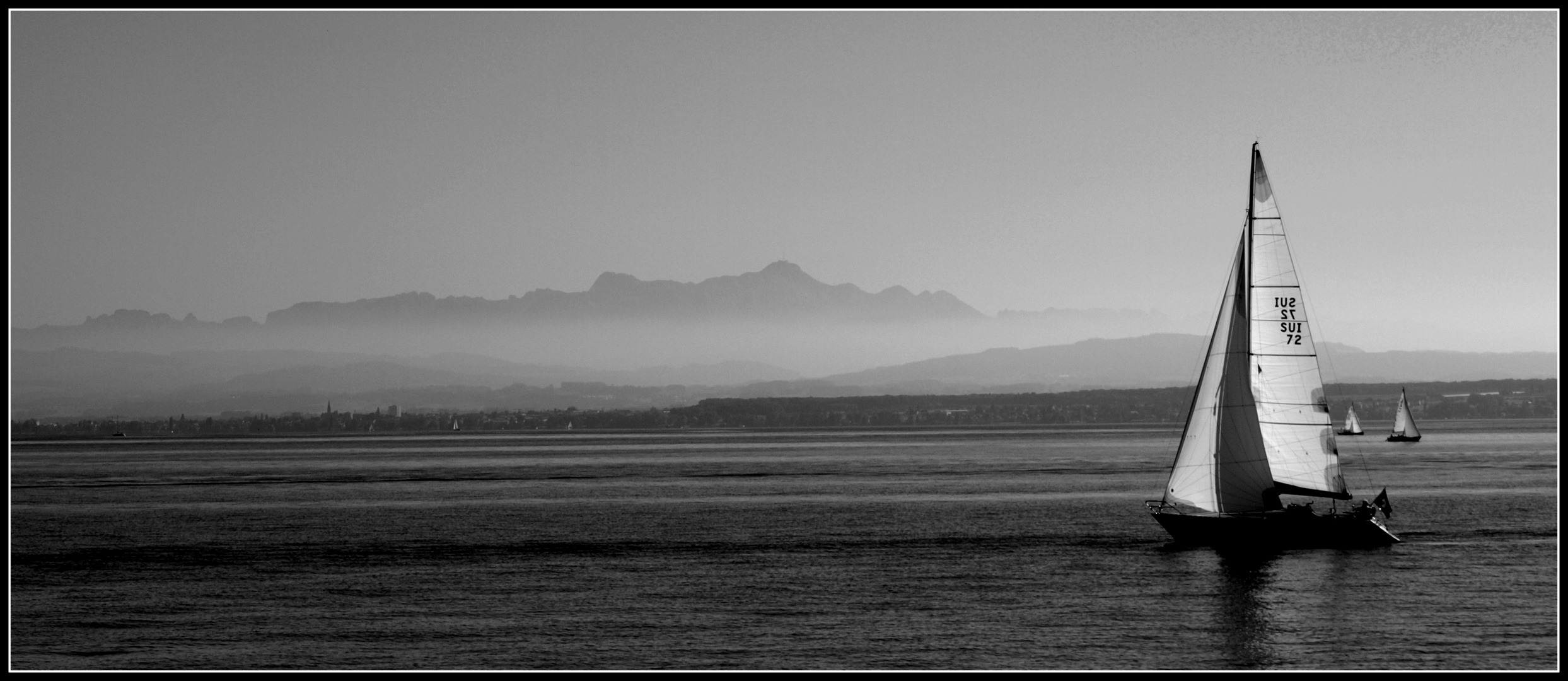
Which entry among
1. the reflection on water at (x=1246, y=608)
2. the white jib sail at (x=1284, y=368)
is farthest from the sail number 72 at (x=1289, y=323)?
the reflection on water at (x=1246, y=608)

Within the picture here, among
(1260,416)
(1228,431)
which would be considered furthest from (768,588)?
(1260,416)

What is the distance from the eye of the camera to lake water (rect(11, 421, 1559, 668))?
36.8 m

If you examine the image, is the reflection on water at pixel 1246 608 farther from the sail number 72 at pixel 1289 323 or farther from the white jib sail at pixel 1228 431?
the sail number 72 at pixel 1289 323

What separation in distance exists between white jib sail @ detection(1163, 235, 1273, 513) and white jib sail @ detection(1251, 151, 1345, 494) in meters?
0.46

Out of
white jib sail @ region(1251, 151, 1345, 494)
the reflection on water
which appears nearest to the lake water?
the reflection on water

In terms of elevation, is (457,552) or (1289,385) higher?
(1289,385)

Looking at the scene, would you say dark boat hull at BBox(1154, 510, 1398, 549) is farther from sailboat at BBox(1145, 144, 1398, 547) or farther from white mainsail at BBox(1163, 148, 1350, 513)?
white mainsail at BBox(1163, 148, 1350, 513)

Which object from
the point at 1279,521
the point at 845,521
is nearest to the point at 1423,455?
the point at 845,521

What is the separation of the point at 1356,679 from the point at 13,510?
92.8 m

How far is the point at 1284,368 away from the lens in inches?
1954

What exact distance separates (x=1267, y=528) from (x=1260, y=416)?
420 cm

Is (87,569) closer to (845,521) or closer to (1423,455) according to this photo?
(845,521)

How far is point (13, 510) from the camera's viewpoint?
95.9m

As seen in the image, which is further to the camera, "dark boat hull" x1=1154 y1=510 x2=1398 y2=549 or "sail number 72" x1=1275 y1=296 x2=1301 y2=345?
"dark boat hull" x1=1154 y1=510 x2=1398 y2=549
